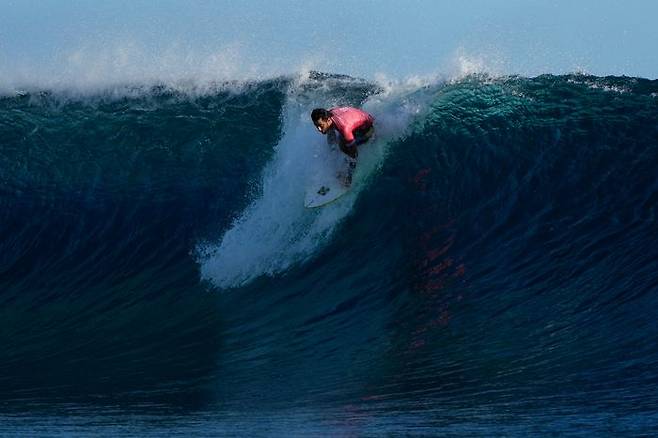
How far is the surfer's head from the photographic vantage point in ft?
34.5

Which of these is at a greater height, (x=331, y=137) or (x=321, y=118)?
(x=331, y=137)

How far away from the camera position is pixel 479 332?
8.74 metres

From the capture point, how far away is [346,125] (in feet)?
35.2

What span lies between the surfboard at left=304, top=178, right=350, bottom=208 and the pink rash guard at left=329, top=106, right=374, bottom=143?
0.62 meters

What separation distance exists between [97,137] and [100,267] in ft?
9.70

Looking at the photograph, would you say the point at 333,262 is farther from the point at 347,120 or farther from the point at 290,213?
the point at 347,120

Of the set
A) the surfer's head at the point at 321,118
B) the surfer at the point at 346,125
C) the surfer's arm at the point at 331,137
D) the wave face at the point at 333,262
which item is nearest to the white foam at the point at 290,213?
the wave face at the point at 333,262

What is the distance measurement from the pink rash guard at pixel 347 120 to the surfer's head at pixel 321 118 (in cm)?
8

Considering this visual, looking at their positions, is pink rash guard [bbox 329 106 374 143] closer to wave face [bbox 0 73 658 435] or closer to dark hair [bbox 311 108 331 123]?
dark hair [bbox 311 108 331 123]

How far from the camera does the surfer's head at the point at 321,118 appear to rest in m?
10.5

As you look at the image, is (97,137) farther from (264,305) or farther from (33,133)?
(264,305)

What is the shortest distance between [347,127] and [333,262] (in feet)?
4.82

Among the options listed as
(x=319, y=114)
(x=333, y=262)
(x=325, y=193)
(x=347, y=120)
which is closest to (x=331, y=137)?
(x=347, y=120)

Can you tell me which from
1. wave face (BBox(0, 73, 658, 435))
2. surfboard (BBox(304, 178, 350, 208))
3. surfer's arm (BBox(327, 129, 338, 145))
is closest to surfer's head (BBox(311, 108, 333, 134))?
surfer's arm (BBox(327, 129, 338, 145))
